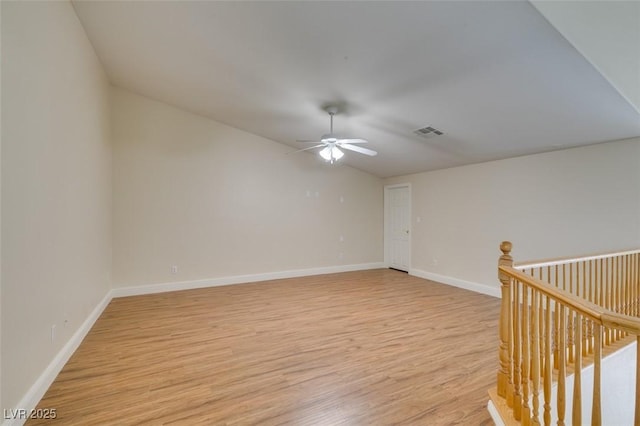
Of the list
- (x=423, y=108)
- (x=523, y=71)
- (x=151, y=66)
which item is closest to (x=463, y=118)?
(x=423, y=108)

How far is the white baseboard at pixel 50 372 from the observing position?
1.78 metres

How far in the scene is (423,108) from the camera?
3.45 meters

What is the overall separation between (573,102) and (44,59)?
467cm

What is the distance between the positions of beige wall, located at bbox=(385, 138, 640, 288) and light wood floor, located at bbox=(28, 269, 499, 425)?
110cm

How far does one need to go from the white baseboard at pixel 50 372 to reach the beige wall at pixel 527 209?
5.52 metres

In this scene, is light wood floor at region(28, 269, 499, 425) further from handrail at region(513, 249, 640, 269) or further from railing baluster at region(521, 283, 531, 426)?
handrail at region(513, 249, 640, 269)

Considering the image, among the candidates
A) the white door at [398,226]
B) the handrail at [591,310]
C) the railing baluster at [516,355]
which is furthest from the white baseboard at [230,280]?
the handrail at [591,310]

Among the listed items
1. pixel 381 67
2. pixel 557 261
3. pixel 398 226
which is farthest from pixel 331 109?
pixel 398 226

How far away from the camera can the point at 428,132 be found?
4.07 metres

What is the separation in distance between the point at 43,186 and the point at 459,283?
580 cm

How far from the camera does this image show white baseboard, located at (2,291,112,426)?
5.85 feet

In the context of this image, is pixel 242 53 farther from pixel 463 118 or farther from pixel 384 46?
pixel 463 118

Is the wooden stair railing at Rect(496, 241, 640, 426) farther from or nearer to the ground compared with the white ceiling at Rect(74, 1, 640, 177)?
nearer to the ground

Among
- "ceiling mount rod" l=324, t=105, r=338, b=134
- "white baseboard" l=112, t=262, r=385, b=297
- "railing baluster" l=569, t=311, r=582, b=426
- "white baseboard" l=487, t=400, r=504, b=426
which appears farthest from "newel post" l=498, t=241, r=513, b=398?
"white baseboard" l=112, t=262, r=385, b=297
